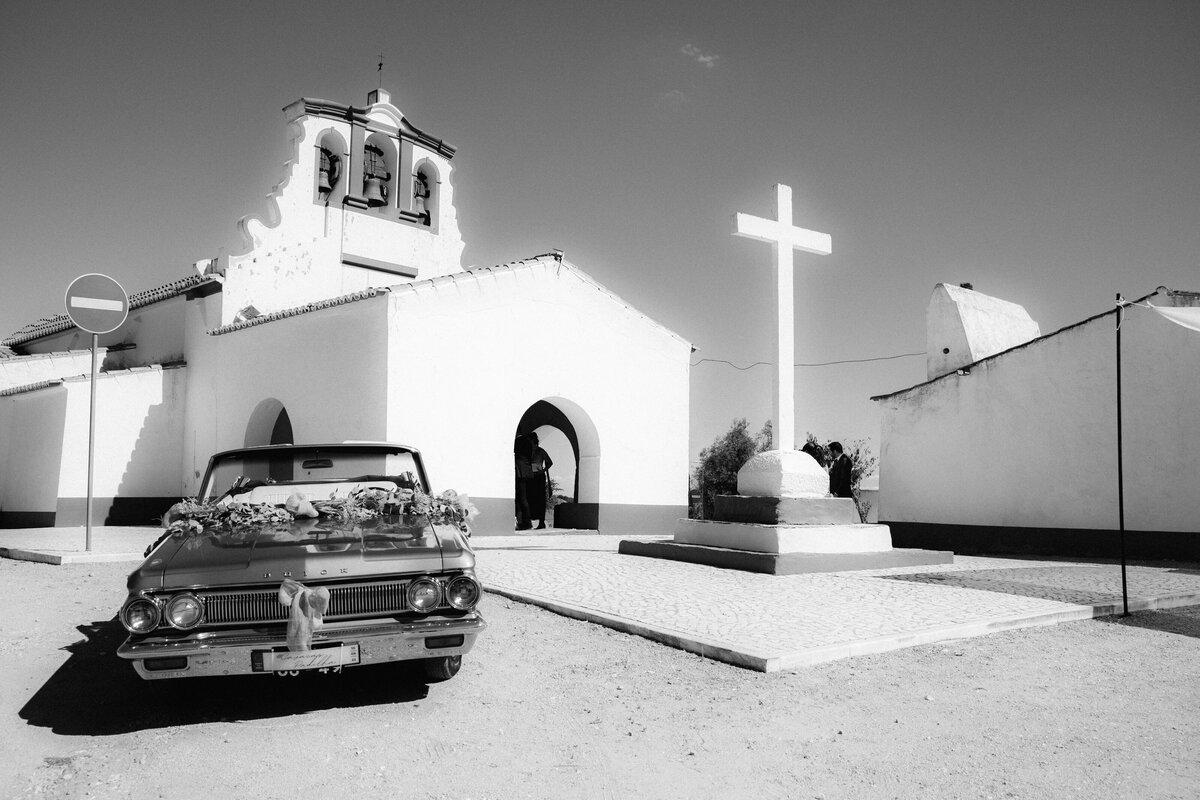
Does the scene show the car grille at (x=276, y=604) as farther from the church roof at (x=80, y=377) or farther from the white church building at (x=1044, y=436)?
the church roof at (x=80, y=377)

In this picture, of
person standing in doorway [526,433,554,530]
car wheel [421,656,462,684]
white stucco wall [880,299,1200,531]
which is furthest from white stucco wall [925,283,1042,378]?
car wheel [421,656,462,684]

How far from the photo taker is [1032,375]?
47.5ft

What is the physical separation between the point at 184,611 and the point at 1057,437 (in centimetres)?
1388

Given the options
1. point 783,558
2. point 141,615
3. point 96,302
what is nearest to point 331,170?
point 96,302

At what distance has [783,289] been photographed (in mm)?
10828

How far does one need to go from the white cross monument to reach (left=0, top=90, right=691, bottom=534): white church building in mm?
5633

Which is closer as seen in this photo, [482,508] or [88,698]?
[88,698]

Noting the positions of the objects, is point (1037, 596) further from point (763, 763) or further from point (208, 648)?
point (208, 648)

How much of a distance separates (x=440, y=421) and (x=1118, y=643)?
10277mm

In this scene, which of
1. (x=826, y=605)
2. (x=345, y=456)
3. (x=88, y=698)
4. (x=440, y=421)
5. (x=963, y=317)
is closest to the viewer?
(x=88, y=698)

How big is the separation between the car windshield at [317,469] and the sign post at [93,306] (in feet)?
17.5

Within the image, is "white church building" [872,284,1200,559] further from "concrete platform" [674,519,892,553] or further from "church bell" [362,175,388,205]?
"church bell" [362,175,388,205]

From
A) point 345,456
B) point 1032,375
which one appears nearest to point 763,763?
point 345,456

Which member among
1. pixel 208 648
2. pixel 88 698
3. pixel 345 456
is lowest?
pixel 88 698
